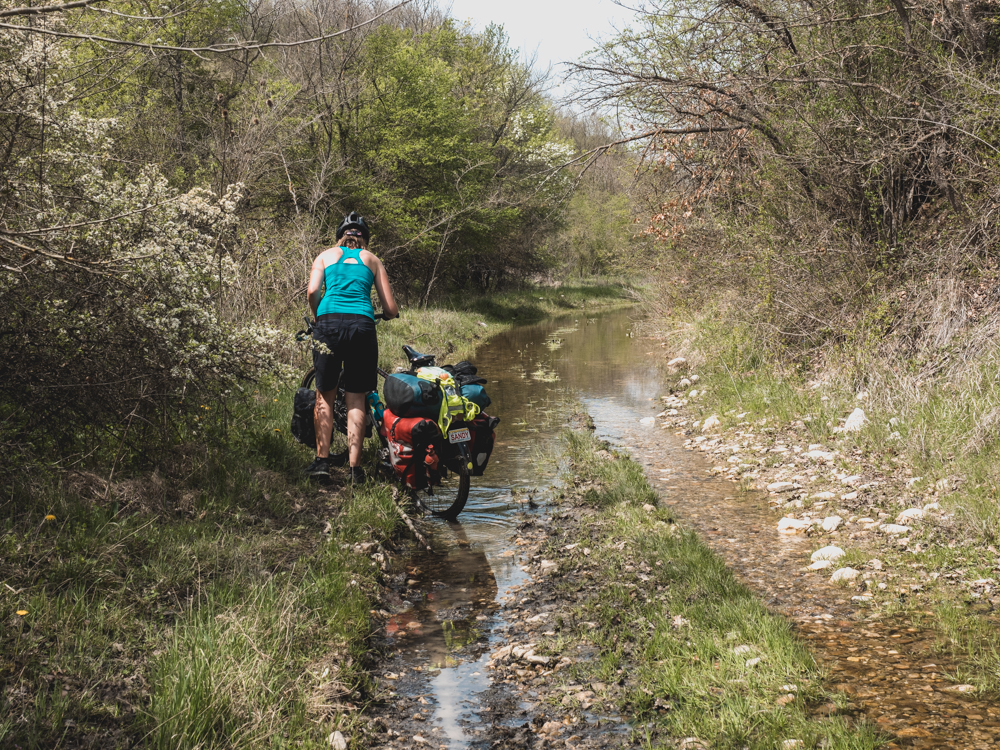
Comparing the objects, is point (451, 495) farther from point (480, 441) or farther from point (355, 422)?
point (355, 422)

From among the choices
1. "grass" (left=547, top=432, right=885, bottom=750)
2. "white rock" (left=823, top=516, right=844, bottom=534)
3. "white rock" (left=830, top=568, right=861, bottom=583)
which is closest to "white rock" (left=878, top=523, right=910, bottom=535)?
"white rock" (left=823, top=516, right=844, bottom=534)

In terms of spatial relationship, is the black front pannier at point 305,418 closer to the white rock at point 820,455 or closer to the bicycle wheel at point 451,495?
the bicycle wheel at point 451,495

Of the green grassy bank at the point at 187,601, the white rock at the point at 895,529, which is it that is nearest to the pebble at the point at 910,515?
the white rock at the point at 895,529

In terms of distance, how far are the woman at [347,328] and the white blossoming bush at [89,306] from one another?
78cm

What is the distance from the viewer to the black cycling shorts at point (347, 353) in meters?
6.25

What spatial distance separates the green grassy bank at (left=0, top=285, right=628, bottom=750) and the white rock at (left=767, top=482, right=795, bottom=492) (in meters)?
3.53

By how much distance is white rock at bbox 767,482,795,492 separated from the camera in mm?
7055

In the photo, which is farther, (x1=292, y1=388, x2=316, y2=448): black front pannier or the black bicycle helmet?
(x1=292, y1=388, x2=316, y2=448): black front pannier

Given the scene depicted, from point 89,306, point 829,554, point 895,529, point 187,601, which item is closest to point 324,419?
point 89,306

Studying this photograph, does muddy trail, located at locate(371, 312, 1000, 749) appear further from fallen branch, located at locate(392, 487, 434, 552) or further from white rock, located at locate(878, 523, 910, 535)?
white rock, located at locate(878, 523, 910, 535)

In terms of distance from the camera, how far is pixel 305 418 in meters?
6.94

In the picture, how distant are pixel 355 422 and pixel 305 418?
667 mm

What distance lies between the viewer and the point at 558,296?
40.2 metres

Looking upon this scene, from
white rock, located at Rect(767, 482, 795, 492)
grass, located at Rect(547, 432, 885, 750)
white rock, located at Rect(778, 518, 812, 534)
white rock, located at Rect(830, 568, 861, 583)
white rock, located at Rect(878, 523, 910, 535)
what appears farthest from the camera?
white rock, located at Rect(767, 482, 795, 492)
